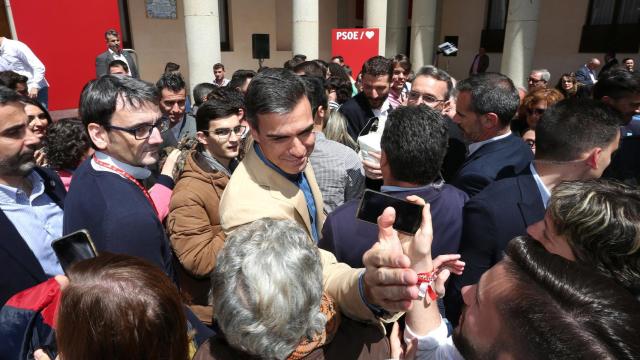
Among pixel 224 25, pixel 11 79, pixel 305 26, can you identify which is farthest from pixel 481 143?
pixel 224 25

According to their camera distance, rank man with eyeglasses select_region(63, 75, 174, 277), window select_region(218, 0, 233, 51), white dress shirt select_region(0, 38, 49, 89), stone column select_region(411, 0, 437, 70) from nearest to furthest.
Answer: man with eyeglasses select_region(63, 75, 174, 277) → white dress shirt select_region(0, 38, 49, 89) → stone column select_region(411, 0, 437, 70) → window select_region(218, 0, 233, 51)

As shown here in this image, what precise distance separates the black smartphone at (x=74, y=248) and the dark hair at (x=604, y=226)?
1.61 meters

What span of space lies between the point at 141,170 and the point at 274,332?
118 cm

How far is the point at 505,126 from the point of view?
2715 mm

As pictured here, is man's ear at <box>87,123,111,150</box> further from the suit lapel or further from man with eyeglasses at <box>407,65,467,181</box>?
man with eyeglasses at <box>407,65,467,181</box>

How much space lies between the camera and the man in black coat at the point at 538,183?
1.86 meters

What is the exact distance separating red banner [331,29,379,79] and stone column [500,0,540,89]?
13.5 ft

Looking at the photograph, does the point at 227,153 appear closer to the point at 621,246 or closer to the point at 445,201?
the point at 445,201

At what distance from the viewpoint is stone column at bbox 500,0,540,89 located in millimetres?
10000

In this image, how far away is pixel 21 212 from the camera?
1865 mm

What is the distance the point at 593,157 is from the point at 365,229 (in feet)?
4.13

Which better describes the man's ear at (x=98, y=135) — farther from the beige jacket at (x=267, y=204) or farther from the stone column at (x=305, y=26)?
the stone column at (x=305, y=26)

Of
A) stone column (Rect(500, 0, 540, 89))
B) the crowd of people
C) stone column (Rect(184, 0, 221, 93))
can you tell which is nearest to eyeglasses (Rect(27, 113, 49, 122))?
the crowd of people

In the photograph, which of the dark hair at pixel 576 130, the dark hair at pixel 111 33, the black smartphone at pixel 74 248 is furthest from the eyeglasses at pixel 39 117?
the dark hair at pixel 111 33
